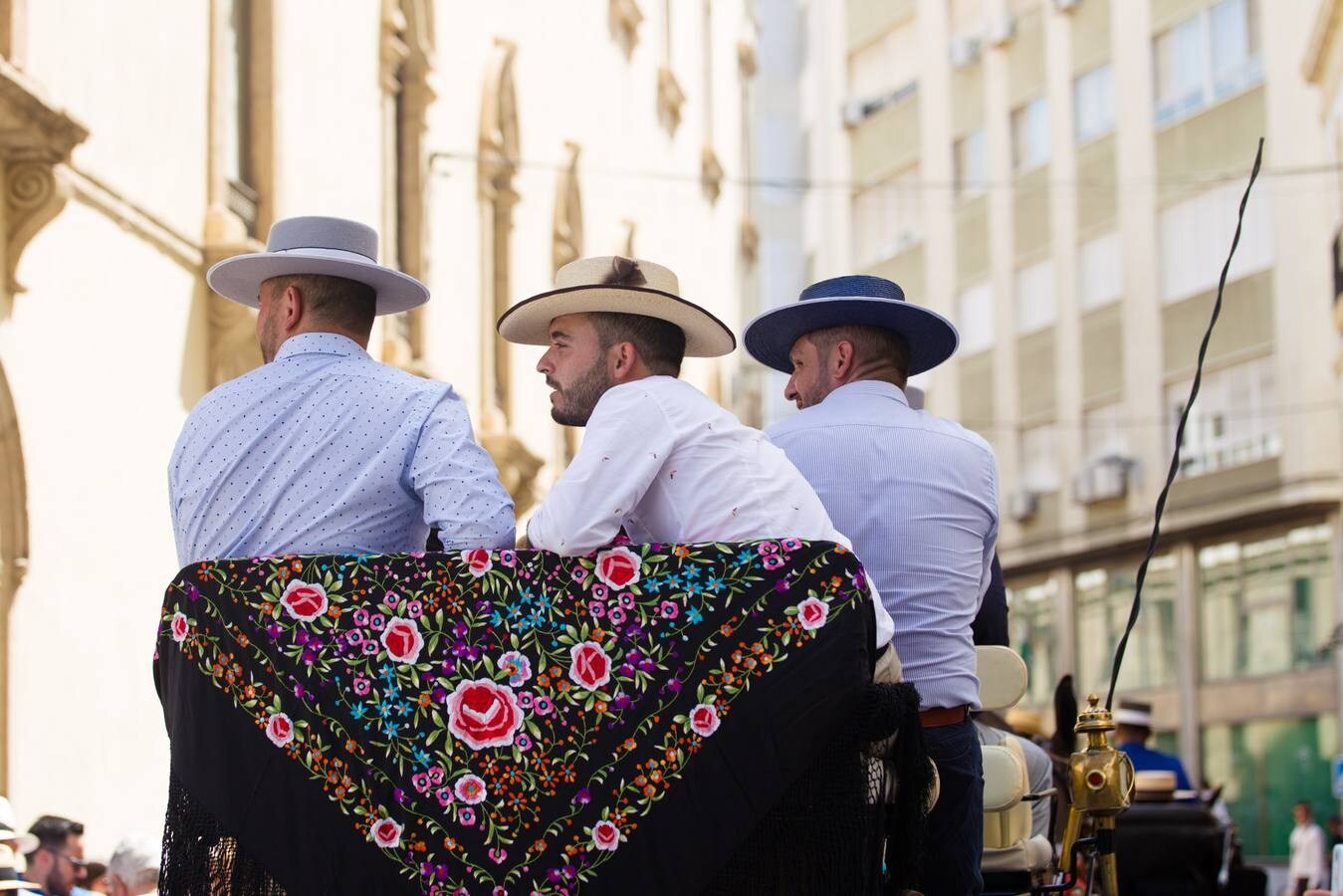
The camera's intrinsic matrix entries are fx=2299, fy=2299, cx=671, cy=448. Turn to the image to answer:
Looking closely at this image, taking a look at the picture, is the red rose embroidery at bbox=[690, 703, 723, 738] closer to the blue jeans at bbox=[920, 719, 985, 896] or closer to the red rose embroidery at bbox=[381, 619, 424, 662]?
the red rose embroidery at bbox=[381, 619, 424, 662]

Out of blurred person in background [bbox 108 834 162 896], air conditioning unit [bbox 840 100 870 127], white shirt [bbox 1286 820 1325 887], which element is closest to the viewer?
blurred person in background [bbox 108 834 162 896]

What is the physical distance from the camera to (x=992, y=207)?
47094 mm

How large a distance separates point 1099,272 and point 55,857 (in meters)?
35.2

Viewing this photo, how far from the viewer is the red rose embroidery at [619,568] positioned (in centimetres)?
438

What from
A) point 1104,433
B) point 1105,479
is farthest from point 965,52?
point 1105,479

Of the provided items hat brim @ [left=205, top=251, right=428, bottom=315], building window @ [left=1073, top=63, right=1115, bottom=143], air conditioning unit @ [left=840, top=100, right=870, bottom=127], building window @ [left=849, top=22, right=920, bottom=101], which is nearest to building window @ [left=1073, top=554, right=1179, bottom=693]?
building window @ [left=1073, top=63, right=1115, bottom=143]

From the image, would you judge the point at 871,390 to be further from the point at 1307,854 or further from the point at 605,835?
the point at 1307,854

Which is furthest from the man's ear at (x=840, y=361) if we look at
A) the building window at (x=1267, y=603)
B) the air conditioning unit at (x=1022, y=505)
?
the air conditioning unit at (x=1022, y=505)

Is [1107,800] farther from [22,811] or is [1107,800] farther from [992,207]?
[992,207]

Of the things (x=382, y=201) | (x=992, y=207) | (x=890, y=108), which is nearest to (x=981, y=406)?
(x=992, y=207)

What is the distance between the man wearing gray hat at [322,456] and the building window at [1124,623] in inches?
1462

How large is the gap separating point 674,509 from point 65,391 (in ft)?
28.9

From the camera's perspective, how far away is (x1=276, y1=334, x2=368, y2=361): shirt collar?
17.1ft

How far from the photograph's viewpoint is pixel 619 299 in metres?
4.96
